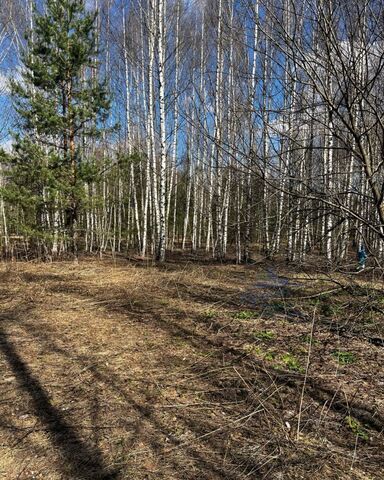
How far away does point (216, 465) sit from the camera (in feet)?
6.99

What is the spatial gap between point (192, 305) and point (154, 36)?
9.58 metres

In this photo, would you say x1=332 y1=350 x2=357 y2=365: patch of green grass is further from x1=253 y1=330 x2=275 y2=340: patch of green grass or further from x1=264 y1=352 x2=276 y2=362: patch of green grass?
x1=253 y1=330 x2=275 y2=340: patch of green grass

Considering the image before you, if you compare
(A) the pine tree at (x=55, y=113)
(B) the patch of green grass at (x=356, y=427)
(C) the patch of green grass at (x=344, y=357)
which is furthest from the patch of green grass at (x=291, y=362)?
(A) the pine tree at (x=55, y=113)

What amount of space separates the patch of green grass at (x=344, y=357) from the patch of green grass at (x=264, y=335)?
753 millimetres

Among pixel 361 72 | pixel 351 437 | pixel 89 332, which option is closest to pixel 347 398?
pixel 351 437

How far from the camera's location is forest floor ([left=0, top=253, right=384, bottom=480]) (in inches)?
85.5

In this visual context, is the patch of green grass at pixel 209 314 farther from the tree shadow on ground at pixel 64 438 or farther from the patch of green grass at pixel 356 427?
the patch of green grass at pixel 356 427

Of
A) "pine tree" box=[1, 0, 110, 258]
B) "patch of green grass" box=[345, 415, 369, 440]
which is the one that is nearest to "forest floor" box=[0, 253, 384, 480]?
"patch of green grass" box=[345, 415, 369, 440]

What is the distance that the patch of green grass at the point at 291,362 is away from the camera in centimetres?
345

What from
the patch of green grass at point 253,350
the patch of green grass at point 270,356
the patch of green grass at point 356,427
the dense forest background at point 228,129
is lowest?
the patch of green grass at point 356,427

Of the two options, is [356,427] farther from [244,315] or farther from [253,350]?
[244,315]

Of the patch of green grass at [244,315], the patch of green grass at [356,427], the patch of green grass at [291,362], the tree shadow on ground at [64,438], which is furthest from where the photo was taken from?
the patch of green grass at [244,315]

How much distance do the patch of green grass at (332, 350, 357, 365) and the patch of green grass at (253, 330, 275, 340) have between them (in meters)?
0.75

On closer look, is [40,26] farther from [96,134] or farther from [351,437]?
[351,437]
